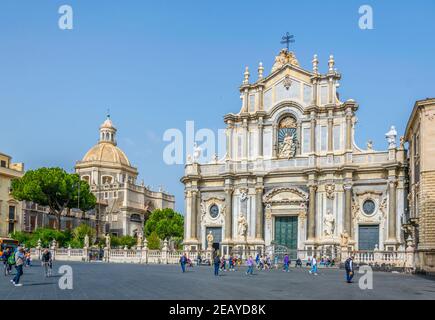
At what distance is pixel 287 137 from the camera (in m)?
51.9

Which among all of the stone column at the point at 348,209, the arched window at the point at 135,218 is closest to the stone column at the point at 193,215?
the stone column at the point at 348,209

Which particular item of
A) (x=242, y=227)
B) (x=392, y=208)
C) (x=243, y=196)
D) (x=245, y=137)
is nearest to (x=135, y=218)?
(x=243, y=196)

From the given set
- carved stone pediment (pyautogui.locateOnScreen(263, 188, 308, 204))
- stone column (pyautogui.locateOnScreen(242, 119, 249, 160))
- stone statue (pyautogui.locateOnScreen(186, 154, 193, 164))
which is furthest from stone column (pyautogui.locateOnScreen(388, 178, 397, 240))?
stone statue (pyautogui.locateOnScreen(186, 154, 193, 164))

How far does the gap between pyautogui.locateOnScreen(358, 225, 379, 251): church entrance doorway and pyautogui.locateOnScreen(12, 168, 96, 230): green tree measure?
36578 mm

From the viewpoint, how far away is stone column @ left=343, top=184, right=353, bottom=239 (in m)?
47.0

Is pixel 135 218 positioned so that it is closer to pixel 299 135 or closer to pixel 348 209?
pixel 299 135

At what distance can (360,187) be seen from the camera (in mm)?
48031

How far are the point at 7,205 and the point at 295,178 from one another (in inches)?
1643

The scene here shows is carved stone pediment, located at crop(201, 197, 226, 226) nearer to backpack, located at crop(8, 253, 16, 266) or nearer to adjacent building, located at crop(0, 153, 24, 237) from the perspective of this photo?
backpack, located at crop(8, 253, 16, 266)

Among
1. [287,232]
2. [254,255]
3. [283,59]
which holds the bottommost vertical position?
[254,255]
